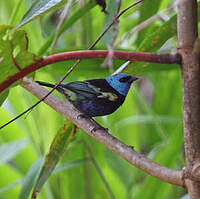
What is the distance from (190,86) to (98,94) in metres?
0.83

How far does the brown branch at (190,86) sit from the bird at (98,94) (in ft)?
2.30

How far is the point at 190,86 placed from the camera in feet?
1.72

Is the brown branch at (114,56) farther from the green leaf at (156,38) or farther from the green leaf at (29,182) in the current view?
the green leaf at (29,182)

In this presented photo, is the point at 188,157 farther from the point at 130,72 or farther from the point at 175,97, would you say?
the point at 175,97

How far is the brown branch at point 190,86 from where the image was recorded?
0.52 meters

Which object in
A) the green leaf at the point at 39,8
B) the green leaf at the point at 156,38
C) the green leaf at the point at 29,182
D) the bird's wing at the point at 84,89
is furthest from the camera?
the bird's wing at the point at 84,89

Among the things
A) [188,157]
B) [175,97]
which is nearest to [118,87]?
[175,97]

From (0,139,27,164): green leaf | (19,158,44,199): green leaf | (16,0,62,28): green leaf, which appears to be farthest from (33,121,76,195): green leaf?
(0,139,27,164): green leaf

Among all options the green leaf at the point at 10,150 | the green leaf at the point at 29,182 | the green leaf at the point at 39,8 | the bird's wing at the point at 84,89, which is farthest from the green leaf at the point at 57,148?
the green leaf at the point at 10,150

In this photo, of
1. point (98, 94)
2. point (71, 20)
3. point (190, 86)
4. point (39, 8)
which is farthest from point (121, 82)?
point (190, 86)

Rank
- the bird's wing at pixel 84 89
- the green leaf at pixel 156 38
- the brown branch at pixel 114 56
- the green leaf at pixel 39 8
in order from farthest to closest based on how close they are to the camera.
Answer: the bird's wing at pixel 84 89, the green leaf at pixel 156 38, the green leaf at pixel 39 8, the brown branch at pixel 114 56

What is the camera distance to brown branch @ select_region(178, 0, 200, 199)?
52 centimetres

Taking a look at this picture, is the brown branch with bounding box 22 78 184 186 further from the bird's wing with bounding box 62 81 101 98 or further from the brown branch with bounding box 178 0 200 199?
the bird's wing with bounding box 62 81 101 98

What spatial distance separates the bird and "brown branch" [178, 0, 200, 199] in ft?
2.30
